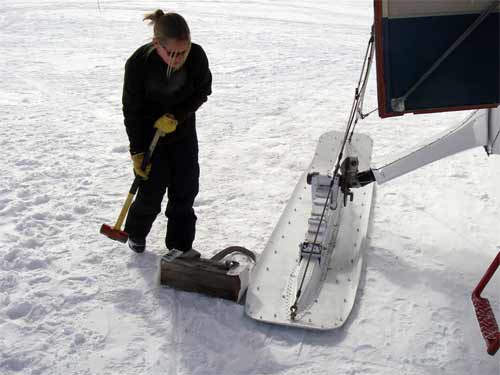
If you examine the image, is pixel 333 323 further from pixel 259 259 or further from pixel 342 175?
pixel 342 175

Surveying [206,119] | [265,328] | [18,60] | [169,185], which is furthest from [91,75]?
[265,328]

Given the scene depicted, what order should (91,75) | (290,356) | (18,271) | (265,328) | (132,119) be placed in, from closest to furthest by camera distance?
1. (290,356)
2. (265,328)
3. (132,119)
4. (18,271)
5. (91,75)

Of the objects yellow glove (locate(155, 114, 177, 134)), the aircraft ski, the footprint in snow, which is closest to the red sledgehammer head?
the footprint in snow

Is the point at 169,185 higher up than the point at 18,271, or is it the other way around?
the point at 169,185

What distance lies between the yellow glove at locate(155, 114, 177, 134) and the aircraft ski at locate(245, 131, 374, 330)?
3.86 feet

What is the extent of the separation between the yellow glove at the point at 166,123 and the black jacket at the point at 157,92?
3.8 inches

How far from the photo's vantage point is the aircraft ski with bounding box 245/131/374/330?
380 cm

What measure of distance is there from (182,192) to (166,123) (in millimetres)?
653

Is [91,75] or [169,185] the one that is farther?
[91,75]

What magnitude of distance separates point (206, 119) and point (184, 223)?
376 cm

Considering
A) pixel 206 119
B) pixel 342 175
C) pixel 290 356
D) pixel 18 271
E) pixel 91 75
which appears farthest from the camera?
pixel 91 75

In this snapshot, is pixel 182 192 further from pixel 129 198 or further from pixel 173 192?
pixel 129 198

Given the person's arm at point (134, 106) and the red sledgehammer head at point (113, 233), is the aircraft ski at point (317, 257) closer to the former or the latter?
the red sledgehammer head at point (113, 233)

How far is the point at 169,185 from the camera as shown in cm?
431
